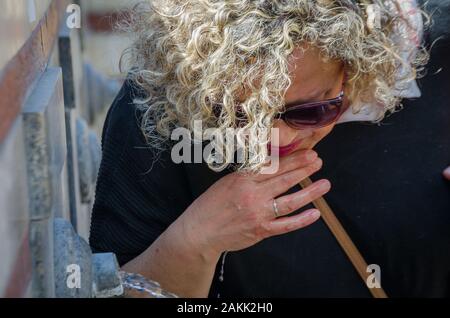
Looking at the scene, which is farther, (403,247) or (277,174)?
(403,247)

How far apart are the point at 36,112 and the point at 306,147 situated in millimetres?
860

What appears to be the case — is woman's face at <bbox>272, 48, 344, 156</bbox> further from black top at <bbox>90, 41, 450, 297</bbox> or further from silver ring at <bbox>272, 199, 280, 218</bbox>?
black top at <bbox>90, 41, 450, 297</bbox>

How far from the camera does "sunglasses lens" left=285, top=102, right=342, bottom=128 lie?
1903 mm

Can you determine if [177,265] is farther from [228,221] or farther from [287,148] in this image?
[287,148]

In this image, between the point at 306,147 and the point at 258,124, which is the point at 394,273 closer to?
the point at 306,147

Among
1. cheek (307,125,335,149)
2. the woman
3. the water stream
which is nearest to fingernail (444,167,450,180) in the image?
the woman

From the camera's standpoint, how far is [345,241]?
220 cm

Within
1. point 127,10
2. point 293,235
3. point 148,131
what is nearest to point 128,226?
point 148,131

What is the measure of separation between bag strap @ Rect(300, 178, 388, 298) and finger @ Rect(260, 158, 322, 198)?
18 cm

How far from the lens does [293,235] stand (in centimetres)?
229

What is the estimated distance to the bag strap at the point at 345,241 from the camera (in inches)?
85.7

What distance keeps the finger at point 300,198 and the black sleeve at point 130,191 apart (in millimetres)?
351

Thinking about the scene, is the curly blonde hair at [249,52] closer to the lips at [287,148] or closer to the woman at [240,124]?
the woman at [240,124]

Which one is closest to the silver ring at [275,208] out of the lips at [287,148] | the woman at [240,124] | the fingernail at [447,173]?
the woman at [240,124]
